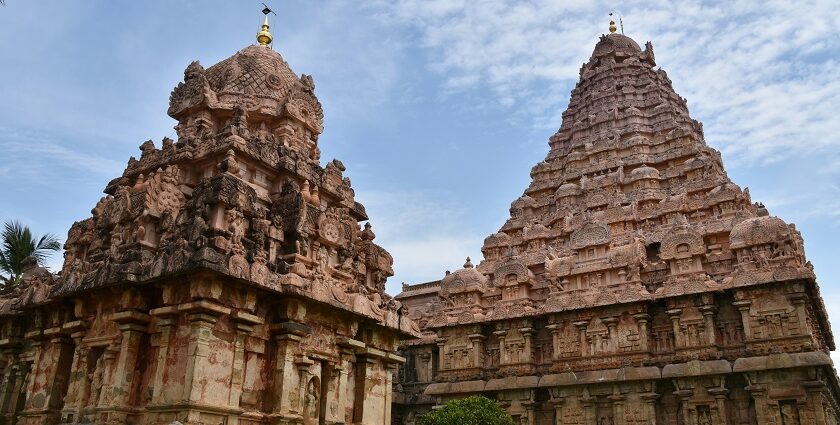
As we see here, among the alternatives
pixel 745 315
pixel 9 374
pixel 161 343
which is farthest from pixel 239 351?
pixel 745 315

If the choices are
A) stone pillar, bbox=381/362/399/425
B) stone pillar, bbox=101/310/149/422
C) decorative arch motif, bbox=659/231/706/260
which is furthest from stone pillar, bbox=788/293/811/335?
stone pillar, bbox=101/310/149/422

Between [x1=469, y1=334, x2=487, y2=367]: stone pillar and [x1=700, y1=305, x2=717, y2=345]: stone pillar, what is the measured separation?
30.9 feet

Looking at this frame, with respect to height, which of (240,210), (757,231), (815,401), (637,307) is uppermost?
(757,231)

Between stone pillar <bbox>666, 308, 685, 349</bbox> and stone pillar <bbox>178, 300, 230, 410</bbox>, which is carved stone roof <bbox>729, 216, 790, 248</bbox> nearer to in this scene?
stone pillar <bbox>666, 308, 685, 349</bbox>

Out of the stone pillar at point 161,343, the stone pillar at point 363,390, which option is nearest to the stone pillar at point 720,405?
the stone pillar at point 363,390

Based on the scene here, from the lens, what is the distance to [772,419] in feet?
74.1

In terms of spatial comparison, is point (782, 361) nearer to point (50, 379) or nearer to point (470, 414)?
point (470, 414)

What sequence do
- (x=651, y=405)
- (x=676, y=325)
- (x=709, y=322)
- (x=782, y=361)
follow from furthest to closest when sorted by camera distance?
1. (x=676, y=325)
2. (x=651, y=405)
3. (x=709, y=322)
4. (x=782, y=361)

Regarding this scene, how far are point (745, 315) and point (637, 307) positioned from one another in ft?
12.8

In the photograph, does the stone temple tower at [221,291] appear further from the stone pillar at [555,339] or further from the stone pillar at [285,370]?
the stone pillar at [555,339]

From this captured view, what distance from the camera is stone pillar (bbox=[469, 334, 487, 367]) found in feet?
96.3

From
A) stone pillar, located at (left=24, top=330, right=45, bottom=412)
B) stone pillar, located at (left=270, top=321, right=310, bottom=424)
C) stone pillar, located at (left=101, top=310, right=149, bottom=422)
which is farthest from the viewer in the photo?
stone pillar, located at (left=24, top=330, right=45, bottom=412)

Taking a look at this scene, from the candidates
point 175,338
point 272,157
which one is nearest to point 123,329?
point 175,338

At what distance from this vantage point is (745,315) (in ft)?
78.5
